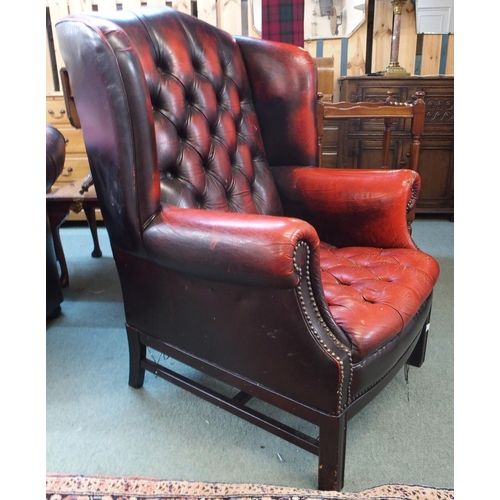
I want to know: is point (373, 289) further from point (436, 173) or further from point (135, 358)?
Answer: point (436, 173)

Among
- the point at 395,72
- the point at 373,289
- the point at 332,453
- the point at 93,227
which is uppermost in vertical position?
the point at 395,72

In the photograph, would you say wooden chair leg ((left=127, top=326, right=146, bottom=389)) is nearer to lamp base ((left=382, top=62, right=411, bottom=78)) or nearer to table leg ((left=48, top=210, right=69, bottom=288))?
table leg ((left=48, top=210, right=69, bottom=288))

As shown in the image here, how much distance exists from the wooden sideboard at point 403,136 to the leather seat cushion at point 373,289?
174 centimetres

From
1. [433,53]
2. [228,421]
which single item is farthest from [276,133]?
[433,53]

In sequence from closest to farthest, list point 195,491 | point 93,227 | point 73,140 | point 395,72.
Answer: point 195,491 → point 93,227 → point 395,72 → point 73,140

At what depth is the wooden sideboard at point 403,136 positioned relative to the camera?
2.86m

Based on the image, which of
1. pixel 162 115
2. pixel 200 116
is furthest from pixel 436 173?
pixel 162 115

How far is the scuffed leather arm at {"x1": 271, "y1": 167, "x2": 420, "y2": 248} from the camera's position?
1382 mm

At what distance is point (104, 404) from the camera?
1362 millimetres

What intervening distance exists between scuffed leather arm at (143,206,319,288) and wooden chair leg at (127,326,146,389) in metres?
0.39

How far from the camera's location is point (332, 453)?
979 mm

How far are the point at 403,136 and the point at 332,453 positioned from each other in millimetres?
2477

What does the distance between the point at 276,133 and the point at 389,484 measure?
1146 millimetres

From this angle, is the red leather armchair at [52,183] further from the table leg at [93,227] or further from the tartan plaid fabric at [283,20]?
the tartan plaid fabric at [283,20]
